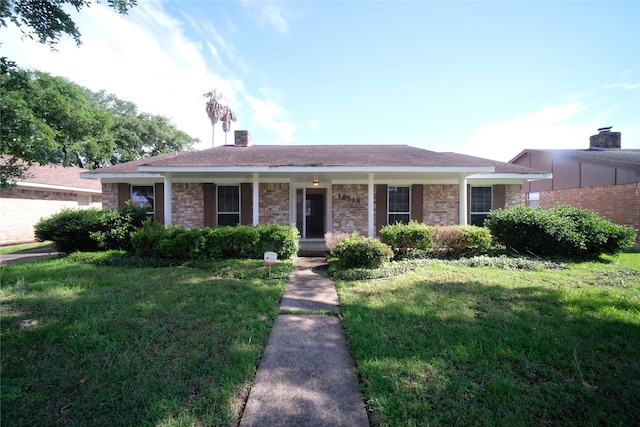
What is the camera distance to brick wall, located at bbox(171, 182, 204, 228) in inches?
421

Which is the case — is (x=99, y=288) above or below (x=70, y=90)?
below

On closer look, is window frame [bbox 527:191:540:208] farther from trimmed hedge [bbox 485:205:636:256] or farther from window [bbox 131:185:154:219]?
window [bbox 131:185:154:219]

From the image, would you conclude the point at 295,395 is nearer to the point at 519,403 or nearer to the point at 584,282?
the point at 519,403

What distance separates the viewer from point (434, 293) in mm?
4762

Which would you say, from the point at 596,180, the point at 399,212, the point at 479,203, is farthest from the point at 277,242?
the point at 596,180

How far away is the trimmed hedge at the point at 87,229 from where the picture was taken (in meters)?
8.14

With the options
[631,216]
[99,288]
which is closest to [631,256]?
[631,216]

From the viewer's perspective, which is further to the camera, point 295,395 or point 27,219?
point 27,219

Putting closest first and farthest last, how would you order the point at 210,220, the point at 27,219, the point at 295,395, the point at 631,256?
1. the point at 295,395
2. the point at 631,256
3. the point at 210,220
4. the point at 27,219

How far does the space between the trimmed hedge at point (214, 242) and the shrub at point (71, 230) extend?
1.98m

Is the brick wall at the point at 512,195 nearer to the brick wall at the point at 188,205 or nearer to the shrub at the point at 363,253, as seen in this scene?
the shrub at the point at 363,253

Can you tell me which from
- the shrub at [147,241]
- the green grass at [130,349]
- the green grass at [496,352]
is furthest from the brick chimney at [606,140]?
the shrub at [147,241]

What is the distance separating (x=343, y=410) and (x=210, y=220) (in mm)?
9613

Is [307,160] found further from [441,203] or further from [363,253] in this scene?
[441,203]
